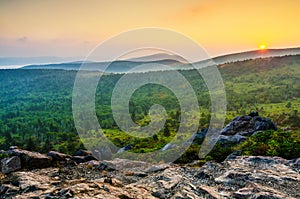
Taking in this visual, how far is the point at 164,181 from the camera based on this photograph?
1625cm

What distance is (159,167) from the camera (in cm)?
1923

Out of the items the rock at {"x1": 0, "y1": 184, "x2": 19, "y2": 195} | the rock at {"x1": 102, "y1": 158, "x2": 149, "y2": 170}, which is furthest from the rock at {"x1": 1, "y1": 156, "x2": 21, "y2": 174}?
the rock at {"x1": 102, "y1": 158, "x2": 149, "y2": 170}

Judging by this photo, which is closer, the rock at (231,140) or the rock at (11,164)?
the rock at (11,164)

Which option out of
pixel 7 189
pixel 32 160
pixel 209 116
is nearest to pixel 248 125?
pixel 32 160

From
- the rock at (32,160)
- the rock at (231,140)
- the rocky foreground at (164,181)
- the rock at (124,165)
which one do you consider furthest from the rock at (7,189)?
the rock at (231,140)

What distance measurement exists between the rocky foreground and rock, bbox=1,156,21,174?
46 cm

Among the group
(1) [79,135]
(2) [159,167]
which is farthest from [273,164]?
(1) [79,135]

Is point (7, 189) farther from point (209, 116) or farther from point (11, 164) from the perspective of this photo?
point (209, 116)

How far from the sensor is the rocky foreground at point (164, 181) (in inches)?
555

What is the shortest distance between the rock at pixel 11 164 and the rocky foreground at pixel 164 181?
0.46m

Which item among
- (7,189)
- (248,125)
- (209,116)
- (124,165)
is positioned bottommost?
(209,116)

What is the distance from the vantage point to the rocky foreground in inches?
555

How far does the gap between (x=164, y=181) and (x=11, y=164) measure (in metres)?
9.94

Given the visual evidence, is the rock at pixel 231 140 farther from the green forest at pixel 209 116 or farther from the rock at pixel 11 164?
the rock at pixel 11 164
